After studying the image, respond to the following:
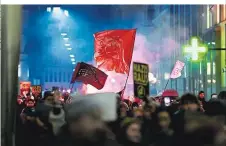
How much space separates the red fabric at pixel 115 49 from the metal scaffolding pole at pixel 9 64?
9.16ft

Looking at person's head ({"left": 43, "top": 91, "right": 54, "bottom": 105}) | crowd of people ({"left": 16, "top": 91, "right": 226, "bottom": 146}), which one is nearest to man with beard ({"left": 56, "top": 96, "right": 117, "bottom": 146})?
crowd of people ({"left": 16, "top": 91, "right": 226, "bottom": 146})

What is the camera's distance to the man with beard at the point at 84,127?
94.0 inches

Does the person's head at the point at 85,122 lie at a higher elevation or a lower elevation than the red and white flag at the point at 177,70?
lower

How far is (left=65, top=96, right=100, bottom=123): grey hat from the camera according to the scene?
95.4 inches

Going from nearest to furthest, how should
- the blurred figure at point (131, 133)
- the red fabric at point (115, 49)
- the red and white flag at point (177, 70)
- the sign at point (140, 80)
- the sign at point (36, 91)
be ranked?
the blurred figure at point (131, 133)
the sign at point (140, 80)
the red fabric at point (115, 49)
the sign at point (36, 91)
the red and white flag at point (177, 70)

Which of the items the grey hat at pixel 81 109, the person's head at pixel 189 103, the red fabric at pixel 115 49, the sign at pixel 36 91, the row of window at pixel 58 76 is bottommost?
the sign at pixel 36 91

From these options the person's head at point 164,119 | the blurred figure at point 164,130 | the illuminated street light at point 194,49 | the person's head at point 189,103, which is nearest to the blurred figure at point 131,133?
the blurred figure at point 164,130

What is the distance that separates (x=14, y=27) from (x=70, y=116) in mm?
1664

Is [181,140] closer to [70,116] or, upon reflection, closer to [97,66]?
[70,116]

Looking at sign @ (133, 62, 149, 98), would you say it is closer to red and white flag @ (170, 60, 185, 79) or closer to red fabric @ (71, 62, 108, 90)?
red fabric @ (71, 62, 108, 90)

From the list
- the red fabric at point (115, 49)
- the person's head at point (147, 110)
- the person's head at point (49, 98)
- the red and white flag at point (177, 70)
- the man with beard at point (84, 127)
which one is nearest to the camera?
the man with beard at point (84, 127)

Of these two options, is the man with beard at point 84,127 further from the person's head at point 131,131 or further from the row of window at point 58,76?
the row of window at point 58,76

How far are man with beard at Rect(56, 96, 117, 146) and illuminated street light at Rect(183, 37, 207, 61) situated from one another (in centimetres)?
574

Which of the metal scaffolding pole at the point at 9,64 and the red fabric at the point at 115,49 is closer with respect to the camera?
the metal scaffolding pole at the point at 9,64
